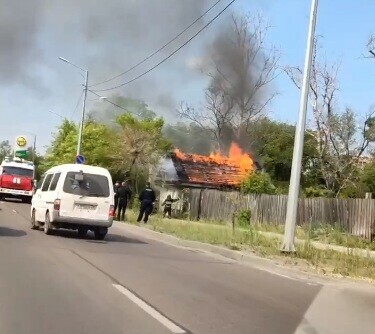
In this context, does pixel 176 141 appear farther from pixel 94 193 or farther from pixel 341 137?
pixel 94 193

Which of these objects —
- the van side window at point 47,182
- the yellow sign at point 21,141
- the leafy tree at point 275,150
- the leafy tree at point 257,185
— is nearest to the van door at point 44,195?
the van side window at point 47,182

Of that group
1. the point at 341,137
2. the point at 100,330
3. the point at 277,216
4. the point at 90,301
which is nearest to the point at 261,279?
the point at 90,301

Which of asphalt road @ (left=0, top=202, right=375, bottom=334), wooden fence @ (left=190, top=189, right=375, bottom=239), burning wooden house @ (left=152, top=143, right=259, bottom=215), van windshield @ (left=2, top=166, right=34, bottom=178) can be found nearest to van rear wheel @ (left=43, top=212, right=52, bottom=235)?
asphalt road @ (left=0, top=202, right=375, bottom=334)

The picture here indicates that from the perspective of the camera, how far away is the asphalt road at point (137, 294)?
261 inches

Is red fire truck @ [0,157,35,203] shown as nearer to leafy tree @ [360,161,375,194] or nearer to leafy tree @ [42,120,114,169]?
leafy tree @ [42,120,114,169]

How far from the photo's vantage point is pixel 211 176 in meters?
41.0

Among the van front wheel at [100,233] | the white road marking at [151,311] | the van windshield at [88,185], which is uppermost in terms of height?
the van windshield at [88,185]

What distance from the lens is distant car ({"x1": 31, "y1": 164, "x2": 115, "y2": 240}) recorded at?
1619cm

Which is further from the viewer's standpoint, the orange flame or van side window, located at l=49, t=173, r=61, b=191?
the orange flame

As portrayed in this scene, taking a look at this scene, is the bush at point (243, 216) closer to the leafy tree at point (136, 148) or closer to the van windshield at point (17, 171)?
the leafy tree at point (136, 148)

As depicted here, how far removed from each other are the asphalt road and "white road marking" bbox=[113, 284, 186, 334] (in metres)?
0.01

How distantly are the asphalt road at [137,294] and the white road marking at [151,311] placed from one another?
0.4 inches

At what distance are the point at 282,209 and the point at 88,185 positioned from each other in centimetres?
1167

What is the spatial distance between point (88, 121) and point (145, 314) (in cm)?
4632
